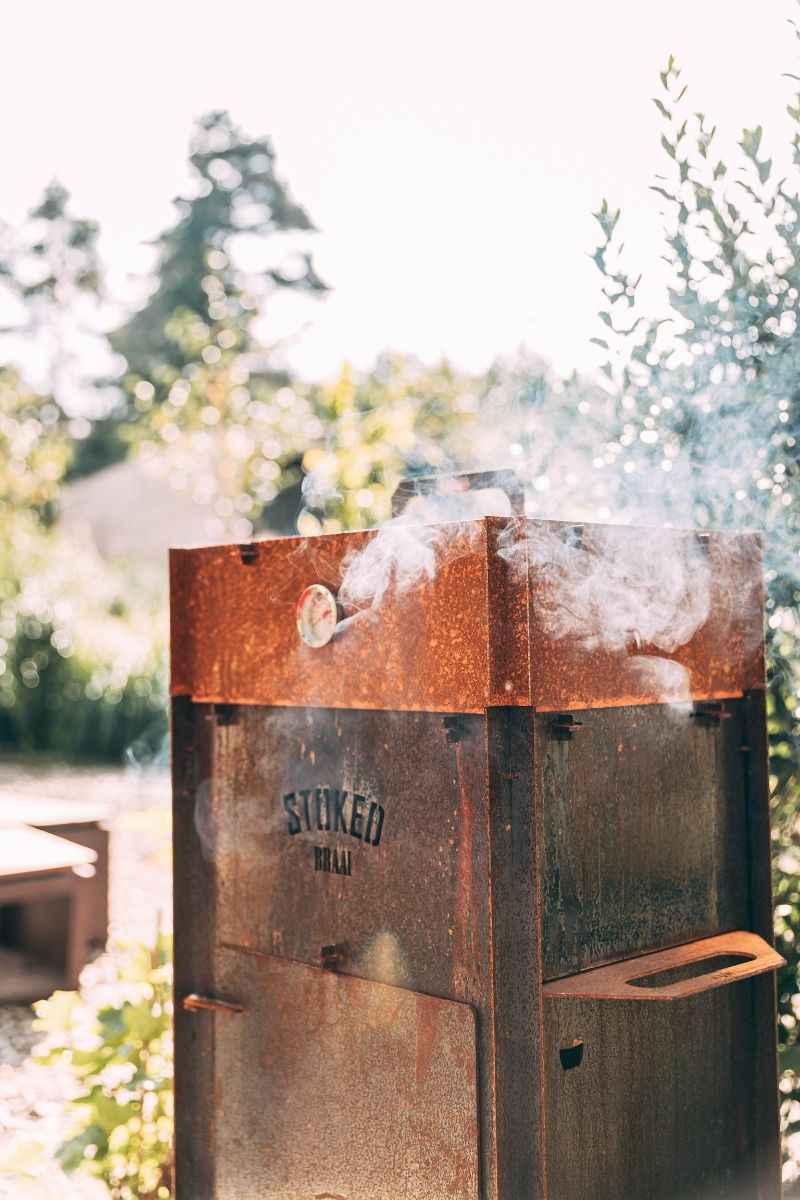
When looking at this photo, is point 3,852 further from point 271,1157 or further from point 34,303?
point 34,303

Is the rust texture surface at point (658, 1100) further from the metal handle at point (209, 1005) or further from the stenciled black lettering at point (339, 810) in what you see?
the metal handle at point (209, 1005)

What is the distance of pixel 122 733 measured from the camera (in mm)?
12094

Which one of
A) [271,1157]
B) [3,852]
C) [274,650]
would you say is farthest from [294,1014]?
[3,852]

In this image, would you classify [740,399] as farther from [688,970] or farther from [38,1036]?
[38,1036]

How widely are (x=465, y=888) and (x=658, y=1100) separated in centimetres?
60

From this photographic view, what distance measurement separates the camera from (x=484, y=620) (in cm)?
189

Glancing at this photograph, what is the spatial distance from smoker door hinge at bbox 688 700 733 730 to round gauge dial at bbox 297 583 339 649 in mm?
712

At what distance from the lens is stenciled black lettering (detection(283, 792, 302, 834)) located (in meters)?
2.24

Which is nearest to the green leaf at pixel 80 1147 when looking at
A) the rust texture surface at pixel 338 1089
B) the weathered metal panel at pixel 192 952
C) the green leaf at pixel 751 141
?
the weathered metal panel at pixel 192 952

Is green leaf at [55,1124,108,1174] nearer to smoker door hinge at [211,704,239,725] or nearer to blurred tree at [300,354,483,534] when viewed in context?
smoker door hinge at [211,704,239,725]

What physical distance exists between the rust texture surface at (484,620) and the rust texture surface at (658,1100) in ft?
1.84

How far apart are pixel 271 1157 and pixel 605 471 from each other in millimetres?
1736

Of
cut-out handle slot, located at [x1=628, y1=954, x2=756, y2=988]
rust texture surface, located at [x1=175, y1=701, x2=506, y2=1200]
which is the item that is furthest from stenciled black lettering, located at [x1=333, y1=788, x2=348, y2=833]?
cut-out handle slot, located at [x1=628, y1=954, x2=756, y2=988]

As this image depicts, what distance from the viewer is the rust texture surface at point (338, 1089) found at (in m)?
1.95
